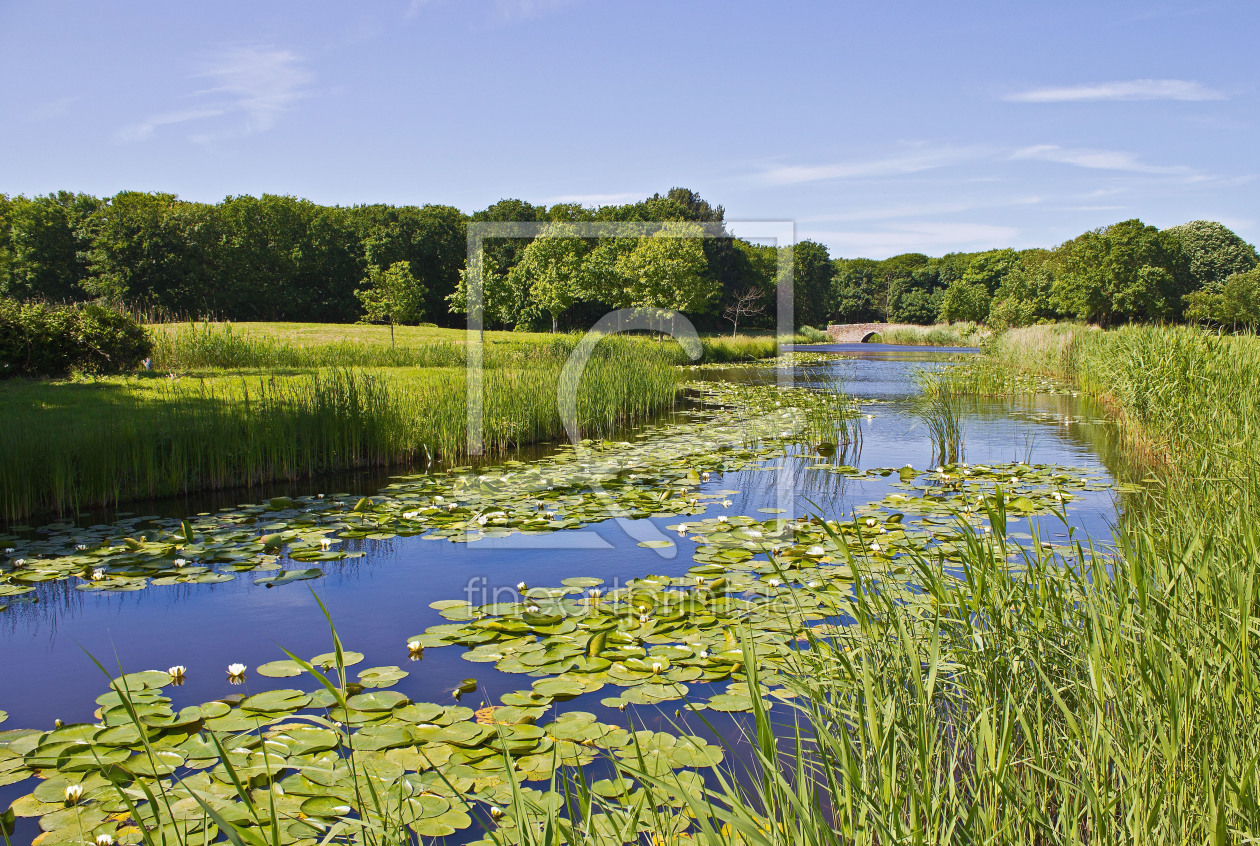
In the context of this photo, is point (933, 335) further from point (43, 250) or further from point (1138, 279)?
point (43, 250)

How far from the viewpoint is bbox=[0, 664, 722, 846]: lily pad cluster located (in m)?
2.17

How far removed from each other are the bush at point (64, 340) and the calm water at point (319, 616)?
7396 millimetres

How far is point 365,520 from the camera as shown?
5.75 m

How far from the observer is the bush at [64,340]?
1105cm

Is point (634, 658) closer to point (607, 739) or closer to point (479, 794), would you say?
point (607, 739)

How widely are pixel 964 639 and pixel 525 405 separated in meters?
8.04

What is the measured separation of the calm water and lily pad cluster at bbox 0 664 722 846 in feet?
0.53

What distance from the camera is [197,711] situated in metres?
2.84

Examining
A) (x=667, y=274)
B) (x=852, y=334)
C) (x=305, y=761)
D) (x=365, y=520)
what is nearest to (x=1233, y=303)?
(x=852, y=334)

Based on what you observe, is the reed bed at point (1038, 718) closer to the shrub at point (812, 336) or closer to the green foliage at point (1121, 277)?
the green foliage at point (1121, 277)

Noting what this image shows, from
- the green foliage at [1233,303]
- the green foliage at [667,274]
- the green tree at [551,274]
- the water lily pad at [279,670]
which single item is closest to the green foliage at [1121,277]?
the green foliage at [1233,303]

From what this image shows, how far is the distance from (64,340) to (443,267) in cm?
3542

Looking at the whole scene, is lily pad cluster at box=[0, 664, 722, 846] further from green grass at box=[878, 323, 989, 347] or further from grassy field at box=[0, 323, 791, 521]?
green grass at box=[878, 323, 989, 347]

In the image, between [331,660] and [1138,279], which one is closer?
[331,660]
